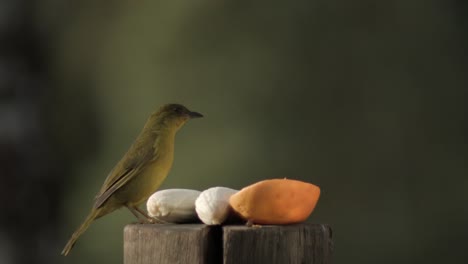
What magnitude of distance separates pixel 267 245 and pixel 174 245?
0.71ft

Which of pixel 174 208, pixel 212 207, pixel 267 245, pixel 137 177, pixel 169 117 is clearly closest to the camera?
pixel 267 245

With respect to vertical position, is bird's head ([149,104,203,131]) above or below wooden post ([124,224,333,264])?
above

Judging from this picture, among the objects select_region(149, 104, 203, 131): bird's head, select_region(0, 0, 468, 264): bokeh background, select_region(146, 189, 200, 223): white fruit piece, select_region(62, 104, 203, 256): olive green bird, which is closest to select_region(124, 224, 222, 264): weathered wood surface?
select_region(146, 189, 200, 223): white fruit piece

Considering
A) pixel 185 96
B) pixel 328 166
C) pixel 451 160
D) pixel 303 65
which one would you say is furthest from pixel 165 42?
pixel 451 160

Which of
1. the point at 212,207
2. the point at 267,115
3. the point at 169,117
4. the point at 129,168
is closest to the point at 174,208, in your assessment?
the point at 212,207

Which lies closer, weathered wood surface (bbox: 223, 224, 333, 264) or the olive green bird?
weathered wood surface (bbox: 223, 224, 333, 264)

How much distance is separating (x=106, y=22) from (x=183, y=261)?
3621mm

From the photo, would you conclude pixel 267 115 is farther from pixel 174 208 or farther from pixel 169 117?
pixel 174 208

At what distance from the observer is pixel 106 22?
5184 millimetres

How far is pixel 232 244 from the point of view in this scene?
1.75m

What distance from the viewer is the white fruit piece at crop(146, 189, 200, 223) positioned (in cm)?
202

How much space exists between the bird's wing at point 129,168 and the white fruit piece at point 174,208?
20 centimetres

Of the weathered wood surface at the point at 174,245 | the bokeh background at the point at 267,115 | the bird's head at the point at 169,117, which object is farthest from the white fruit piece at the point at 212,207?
the bokeh background at the point at 267,115

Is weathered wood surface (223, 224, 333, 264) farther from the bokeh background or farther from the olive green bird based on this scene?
the bokeh background
